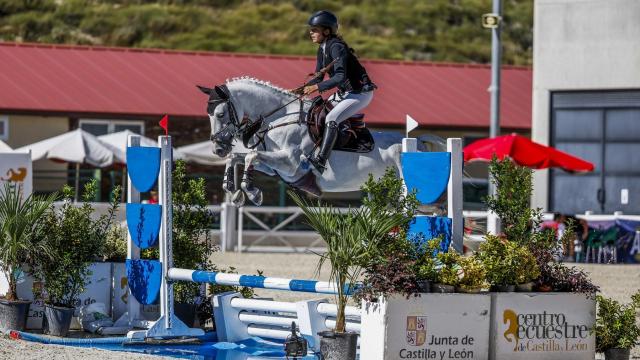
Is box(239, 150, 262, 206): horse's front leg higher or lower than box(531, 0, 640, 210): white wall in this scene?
lower

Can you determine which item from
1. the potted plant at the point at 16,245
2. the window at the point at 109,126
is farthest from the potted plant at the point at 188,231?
the window at the point at 109,126

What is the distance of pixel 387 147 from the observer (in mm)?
8852

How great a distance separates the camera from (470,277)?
682 centimetres

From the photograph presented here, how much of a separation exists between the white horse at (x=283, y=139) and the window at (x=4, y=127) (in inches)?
608

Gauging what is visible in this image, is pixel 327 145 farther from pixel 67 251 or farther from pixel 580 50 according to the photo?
pixel 580 50

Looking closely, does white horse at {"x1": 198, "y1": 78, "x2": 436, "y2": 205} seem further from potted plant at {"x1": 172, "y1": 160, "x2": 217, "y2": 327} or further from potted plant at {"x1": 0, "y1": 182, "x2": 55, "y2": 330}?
potted plant at {"x1": 0, "y1": 182, "x2": 55, "y2": 330}

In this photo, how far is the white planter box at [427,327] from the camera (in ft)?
21.7

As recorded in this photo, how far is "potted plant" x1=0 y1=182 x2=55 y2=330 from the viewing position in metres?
8.70

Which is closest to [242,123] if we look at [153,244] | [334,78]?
[334,78]

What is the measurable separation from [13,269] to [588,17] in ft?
46.4

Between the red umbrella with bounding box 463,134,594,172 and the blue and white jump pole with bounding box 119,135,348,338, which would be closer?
the blue and white jump pole with bounding box 119,135,348,338

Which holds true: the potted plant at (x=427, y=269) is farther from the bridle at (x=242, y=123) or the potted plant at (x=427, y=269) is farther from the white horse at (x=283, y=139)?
the bridle at (x=242, y=123)

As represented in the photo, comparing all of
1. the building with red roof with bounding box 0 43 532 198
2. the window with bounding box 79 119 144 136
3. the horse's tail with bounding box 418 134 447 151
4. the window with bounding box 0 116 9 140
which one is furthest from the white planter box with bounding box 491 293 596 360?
the window with bounding box 0 116 9 140

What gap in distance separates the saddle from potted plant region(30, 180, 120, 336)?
157 cm
